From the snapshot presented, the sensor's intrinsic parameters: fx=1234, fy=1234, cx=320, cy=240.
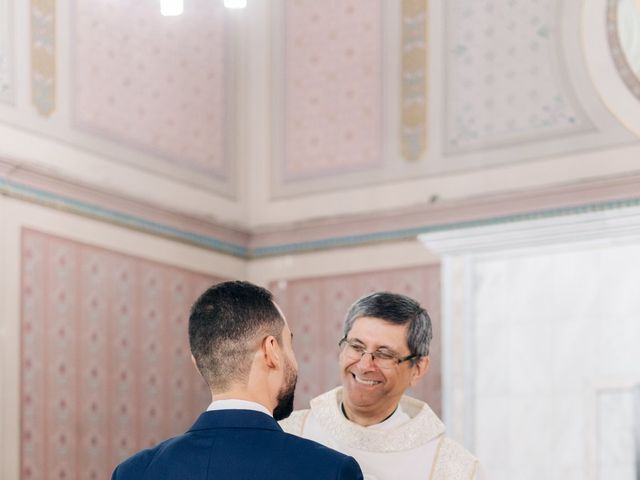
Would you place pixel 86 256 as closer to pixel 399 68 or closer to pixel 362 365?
pixel 399 68

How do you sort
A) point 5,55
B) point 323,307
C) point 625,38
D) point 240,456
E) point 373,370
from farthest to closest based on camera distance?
point 323,307 < point 625,38 < point 5,55 < point 373,370 < point 240,456

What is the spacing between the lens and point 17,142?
7402 millimetres

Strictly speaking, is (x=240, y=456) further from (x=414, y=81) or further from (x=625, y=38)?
(x=414, y=81)

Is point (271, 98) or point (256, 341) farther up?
point (271, 98)

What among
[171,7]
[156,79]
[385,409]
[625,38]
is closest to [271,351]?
[385,409]

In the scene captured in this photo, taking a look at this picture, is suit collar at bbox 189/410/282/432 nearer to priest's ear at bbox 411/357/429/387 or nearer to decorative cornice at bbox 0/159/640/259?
priest's ear at bbox 411/357/429/387

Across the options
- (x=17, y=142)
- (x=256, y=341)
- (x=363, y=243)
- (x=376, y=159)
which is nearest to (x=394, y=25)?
(x=376, y=159)

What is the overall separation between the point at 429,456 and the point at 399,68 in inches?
193

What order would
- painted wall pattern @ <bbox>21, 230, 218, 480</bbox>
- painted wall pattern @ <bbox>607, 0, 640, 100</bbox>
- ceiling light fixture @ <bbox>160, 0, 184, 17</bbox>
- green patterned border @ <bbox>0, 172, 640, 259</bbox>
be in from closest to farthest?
ceiling light fixture @ <bbox>160, 0, 184, 17</bbox> → painted wall pattern @ <bbox>21, 230, 218, 480</bbox> → green patterned border @ <bbox>0, 172, 640, 259</bbox> → painted wall pattern @ <bbox>607, 0, 640, 100</bbox>

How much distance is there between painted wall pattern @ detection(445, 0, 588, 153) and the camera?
8.11m

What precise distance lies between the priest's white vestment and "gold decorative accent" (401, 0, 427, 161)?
452 cm

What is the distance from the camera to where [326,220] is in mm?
8953

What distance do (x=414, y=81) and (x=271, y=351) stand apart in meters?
5.86

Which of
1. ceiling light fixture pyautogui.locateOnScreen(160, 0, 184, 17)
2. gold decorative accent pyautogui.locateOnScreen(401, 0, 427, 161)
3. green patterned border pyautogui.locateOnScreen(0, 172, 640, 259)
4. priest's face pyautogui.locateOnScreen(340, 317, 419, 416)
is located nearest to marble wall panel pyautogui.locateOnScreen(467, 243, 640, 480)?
green patterned border pyautogui.locateOnScreen(0, 172, 640, 259)
